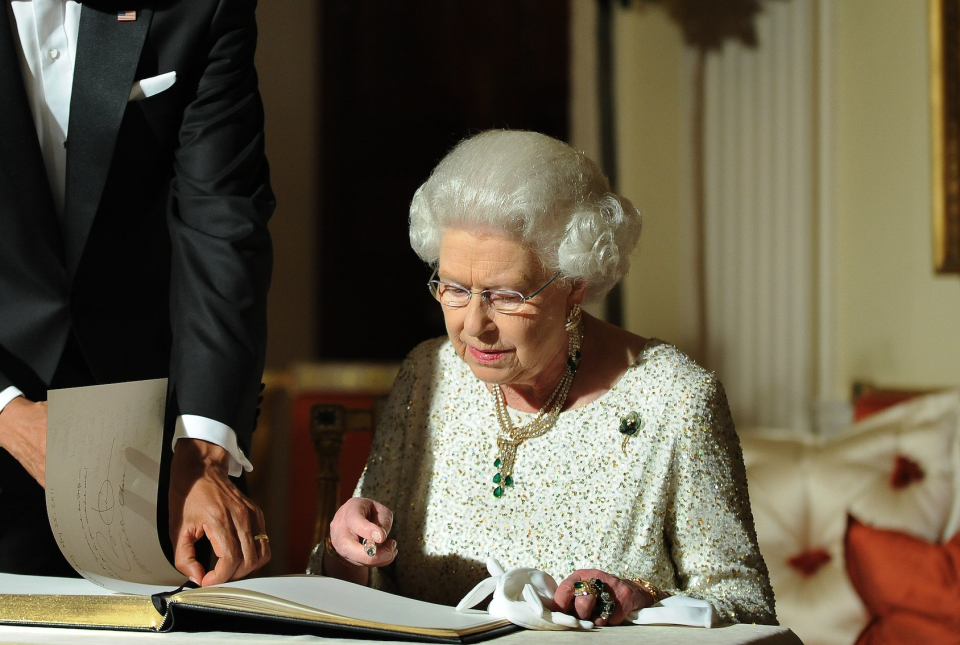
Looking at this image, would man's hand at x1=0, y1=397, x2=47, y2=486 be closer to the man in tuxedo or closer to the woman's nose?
the man in tuxedo

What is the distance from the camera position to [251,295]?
53.0 inches

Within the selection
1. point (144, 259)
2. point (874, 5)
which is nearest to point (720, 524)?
point (144, 259)

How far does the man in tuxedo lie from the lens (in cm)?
129

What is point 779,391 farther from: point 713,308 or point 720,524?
point 720,524

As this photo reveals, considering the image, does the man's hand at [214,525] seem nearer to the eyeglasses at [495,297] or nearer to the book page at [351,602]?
Answer: the book page at [351,602]

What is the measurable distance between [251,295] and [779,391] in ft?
9.01

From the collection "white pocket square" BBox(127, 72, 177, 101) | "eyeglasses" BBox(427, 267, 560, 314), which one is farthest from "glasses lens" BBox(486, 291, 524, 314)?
"white pocket square" BBox(127, 72, 177, 101)

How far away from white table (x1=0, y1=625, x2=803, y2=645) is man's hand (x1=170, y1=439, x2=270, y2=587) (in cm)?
20

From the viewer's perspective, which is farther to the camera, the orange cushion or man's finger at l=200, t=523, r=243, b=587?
the orange cushion

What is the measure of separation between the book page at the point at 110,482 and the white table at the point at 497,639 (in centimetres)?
13

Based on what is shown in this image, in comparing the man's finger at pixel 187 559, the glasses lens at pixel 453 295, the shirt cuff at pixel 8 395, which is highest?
the glasses lens at pixel 453 295

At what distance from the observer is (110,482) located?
3.50ft

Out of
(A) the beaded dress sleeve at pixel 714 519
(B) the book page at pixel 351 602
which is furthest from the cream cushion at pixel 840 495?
(B) the book page at pixel 351 602

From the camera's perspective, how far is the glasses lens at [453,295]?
1396mm
